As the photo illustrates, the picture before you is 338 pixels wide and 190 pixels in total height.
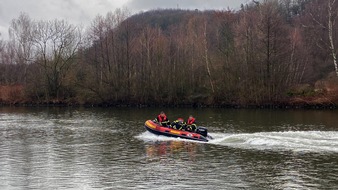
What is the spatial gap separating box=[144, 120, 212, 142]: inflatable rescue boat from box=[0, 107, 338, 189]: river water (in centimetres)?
49

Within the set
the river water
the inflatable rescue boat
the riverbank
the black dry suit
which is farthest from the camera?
the riverbank

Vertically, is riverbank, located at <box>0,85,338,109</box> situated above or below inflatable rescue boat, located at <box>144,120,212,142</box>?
above

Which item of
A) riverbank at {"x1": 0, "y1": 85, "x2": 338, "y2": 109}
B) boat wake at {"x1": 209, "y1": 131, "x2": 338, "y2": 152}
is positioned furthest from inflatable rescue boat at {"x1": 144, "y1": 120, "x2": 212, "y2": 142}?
riverbank at {"x1": 0, "y1": 85, "x2": 338, "y2": 109}

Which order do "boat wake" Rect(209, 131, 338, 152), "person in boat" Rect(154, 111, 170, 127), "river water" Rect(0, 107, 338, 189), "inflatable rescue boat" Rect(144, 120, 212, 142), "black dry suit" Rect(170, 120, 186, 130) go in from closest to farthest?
"river water" Rect(0, 107, 338, 189) < "boat wake" Rect(209, 131, 338, 152) < "inflatable rescue boat" Rect(144, 120, 212, 142) < "black dry suit" Rect(170, 120, 186, 130) < "person in boat" Rect(154, 111, 170, 127)

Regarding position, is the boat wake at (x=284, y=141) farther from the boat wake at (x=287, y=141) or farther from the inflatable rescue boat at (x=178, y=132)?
the inflatable rescue boat at (x=178, y=132)

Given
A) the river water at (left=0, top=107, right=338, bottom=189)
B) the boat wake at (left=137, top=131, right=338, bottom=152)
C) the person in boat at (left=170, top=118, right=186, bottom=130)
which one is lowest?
the river water at (left=0, top=107, right=338, bottom=189)

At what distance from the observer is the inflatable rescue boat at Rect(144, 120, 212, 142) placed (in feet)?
86.9

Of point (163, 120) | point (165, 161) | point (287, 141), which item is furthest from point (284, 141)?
point (163, 120)

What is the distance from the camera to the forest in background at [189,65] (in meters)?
56.9

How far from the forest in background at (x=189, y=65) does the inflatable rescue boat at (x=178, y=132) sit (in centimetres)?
3034

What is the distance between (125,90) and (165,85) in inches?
271

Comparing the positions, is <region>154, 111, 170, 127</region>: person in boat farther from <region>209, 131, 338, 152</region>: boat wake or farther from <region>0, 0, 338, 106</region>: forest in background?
<region>0, 0, 338, 106</region>: forest in background

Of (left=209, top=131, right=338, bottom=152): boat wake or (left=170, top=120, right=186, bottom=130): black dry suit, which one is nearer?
(left=209, top=131, right=338, bottom=152): boat wake

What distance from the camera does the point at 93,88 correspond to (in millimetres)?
66500
